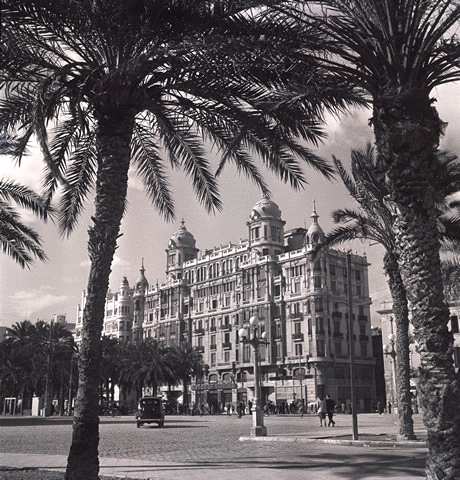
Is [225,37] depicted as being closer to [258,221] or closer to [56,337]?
[56,337]

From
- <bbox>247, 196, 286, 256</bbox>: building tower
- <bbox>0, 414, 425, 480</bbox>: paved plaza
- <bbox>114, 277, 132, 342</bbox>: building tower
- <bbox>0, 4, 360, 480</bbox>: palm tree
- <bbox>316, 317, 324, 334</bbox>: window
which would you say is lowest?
<bbox>0, 414, 425, 480</bbox>: paved plaza

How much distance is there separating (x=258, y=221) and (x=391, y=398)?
98.9ft

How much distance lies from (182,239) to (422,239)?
93346 millimetres

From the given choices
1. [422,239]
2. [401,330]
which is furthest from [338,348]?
[422,239]

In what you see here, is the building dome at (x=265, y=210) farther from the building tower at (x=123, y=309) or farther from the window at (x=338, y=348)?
the building tower at (x=123, y=309)

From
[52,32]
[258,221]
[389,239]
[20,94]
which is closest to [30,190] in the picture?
[20,94]

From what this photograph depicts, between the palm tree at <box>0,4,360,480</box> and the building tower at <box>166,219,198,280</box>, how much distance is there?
86972 mm

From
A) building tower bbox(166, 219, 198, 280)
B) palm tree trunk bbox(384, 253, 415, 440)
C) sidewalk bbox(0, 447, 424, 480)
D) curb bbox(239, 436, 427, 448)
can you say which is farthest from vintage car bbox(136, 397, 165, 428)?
building tower bbox(166, 219, 198, 280)

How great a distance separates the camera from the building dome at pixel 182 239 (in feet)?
331

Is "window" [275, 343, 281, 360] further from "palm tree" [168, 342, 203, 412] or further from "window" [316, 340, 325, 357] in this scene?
"palm tree" [168, 342, 203, 412]

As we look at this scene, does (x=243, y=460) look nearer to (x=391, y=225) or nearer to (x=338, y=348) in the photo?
(x=391, y=225)

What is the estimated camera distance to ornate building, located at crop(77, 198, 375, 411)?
76062 mm

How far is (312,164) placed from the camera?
42.4 ft

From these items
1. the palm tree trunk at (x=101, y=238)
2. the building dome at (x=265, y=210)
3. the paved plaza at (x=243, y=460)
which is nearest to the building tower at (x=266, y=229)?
the building dome at (x=265, y=210)
